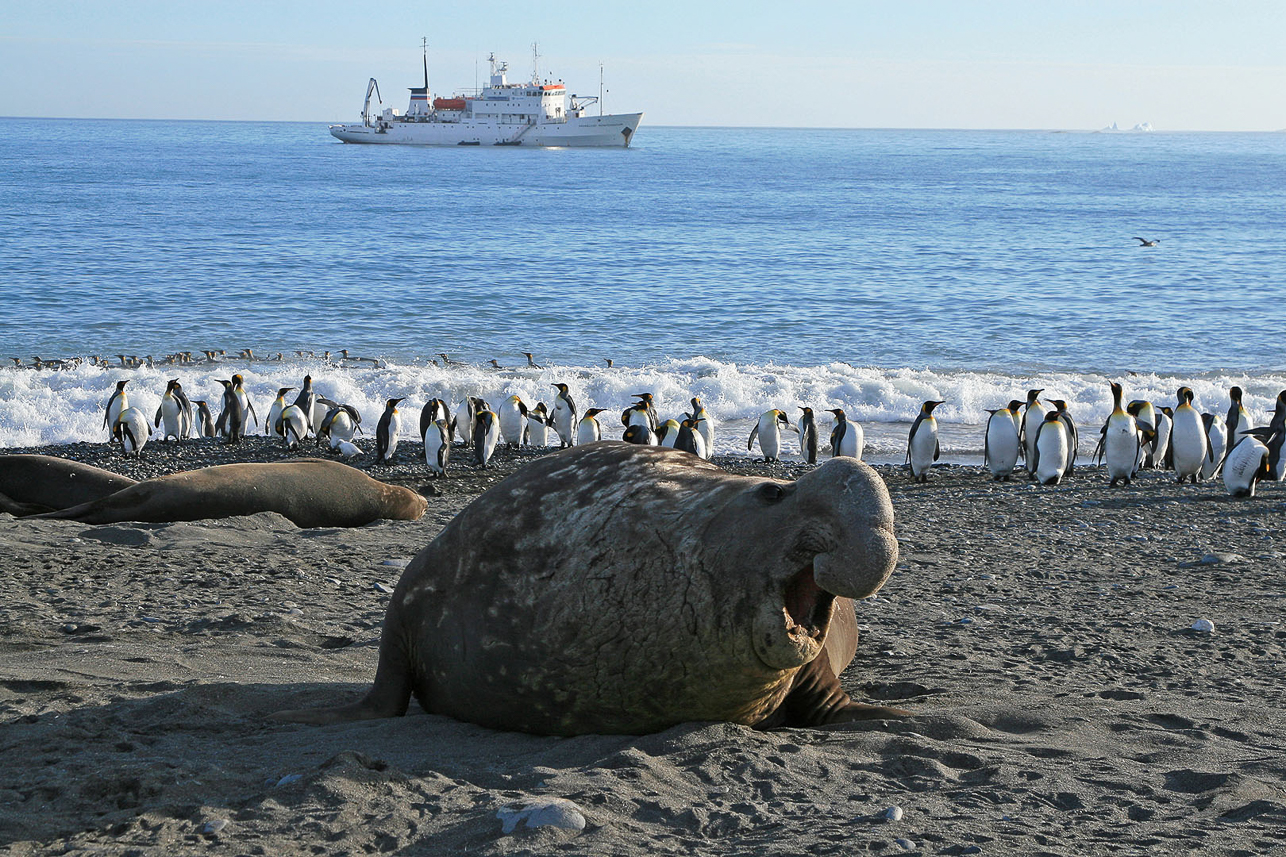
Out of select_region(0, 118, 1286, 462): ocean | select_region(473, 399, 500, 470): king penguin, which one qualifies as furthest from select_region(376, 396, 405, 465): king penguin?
select_region(0, 118, 1286, 462): ocean

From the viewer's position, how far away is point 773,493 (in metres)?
3.39

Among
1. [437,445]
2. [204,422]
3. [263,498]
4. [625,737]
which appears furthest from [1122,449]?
[204,422]

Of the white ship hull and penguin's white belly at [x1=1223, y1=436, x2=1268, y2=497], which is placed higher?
the white ship hull

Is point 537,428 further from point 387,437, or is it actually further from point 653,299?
point 653,299

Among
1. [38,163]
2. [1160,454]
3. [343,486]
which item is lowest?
[1160,454]

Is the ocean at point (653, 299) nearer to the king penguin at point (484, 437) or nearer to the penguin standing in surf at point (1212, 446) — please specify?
the penguin standing in surf at point (1212, 446)

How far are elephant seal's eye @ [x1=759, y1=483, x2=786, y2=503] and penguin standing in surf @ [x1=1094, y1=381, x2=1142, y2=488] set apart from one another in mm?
11615

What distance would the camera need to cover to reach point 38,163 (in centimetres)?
9819

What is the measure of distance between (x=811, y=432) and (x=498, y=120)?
127 m

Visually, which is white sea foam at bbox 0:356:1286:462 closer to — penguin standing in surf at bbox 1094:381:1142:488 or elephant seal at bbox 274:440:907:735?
penguin standing in surf at bbox 1094:381:1142:488

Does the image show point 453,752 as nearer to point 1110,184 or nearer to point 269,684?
point 269,684

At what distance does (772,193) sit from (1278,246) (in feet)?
130

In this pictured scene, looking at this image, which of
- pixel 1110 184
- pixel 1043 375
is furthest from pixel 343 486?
pixel 1110 184

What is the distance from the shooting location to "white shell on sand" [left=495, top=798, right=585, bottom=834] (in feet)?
9.75
